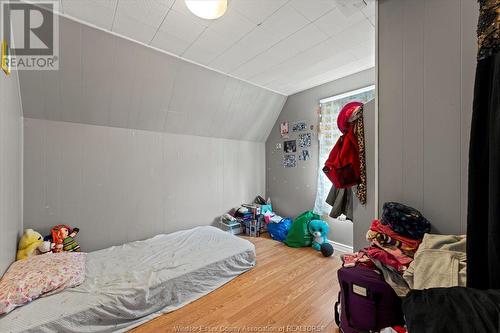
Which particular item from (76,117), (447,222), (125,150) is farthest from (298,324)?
(76,117)

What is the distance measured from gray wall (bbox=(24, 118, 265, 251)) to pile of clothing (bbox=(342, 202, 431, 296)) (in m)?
2.46

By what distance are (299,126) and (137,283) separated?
3003 mm

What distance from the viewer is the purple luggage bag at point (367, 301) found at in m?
1.04

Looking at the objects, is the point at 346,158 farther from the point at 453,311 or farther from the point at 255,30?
the point at 255,30

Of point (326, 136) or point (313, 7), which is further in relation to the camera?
point (326, 136)

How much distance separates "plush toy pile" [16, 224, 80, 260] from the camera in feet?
6.18

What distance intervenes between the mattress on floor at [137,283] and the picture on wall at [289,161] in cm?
163

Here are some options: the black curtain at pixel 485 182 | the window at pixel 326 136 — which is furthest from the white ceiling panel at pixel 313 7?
the window at pixel 326 136

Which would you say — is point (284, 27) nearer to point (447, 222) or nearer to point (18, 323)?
point (447, 222)

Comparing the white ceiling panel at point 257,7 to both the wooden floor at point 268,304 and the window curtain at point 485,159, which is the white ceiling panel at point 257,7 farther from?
the wooden floor at point 268,304

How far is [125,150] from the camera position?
263cm

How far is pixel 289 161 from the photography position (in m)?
3.65

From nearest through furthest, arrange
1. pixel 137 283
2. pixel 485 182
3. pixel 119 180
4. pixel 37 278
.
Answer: pixel 485 182 → pixel 37 278 → pixel 137 283 → pixel 119 180

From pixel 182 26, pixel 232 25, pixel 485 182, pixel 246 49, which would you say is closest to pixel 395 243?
pixel 485 182
